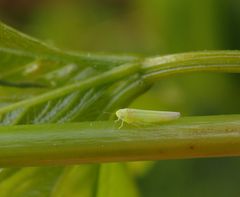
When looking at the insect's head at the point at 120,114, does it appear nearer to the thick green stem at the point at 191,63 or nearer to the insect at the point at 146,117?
the insect at the point at 146,117

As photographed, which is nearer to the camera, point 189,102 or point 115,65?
point 115,65

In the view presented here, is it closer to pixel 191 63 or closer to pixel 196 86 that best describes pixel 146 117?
pixel 191 63

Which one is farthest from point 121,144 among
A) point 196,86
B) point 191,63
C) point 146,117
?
point 196,86

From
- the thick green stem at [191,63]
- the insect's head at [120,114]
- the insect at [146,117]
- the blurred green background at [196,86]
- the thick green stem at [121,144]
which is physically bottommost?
the thick green stem at [121,144]

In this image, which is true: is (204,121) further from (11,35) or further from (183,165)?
(183,165)

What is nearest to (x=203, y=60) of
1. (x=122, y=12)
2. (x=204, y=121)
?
(x=204, y=121)

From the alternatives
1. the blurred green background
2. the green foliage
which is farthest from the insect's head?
the blurred green background

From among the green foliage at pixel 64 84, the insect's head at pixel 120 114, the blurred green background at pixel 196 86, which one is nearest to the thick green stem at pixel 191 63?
the green foliage at pixel 64 84
